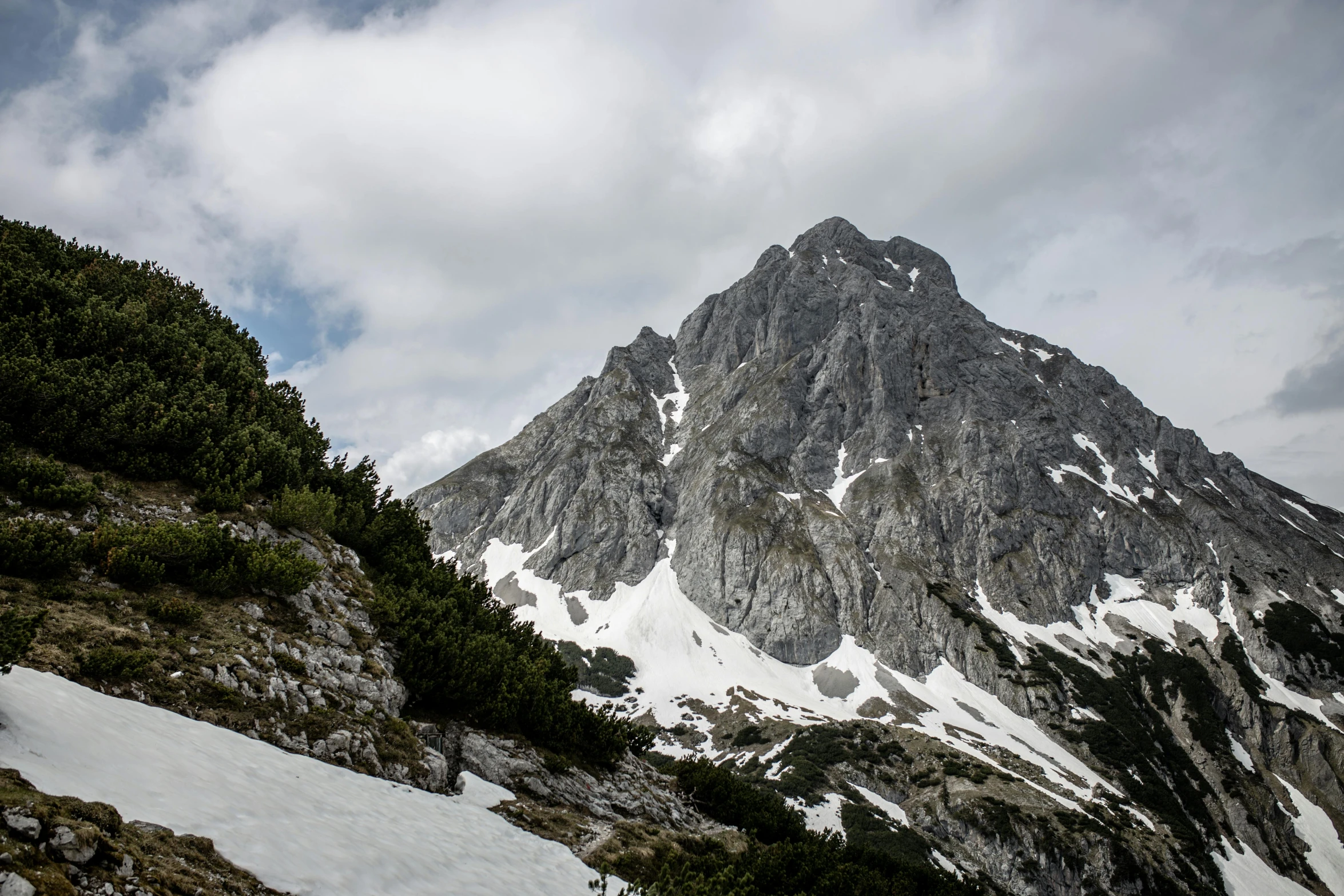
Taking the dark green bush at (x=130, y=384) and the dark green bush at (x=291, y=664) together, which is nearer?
the dark green bush at (x=291, y=664)

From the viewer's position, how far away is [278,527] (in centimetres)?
1917

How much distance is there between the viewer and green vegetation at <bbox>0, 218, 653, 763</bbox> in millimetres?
14555

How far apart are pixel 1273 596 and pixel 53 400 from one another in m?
197

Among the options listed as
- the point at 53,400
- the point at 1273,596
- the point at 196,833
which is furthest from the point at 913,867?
the point at 1273,596

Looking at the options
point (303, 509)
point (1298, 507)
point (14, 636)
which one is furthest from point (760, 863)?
point (1298, 507)

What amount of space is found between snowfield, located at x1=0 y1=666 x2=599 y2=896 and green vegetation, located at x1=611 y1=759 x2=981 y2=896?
2.19 meters

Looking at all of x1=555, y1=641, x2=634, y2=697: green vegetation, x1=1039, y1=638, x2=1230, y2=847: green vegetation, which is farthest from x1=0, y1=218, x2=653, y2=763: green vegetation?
x1=1039, y1=638, x2=1230, y2=847: green vegetation

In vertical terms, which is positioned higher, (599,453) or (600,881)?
(599,453)

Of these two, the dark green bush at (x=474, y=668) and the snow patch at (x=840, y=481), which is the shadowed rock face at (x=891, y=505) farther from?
the dark green bush at (x=474, y=668)

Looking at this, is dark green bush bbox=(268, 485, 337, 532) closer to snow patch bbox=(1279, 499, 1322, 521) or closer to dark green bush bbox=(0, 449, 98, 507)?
dark green bush bbox=(0, 449, 98, 507)

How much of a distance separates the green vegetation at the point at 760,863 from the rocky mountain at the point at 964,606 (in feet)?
184

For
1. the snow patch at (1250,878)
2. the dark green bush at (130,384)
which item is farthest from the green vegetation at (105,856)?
the snow patch at (1250,878)

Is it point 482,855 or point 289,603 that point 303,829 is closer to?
point 482,855

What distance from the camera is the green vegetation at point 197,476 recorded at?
47.8 feet
